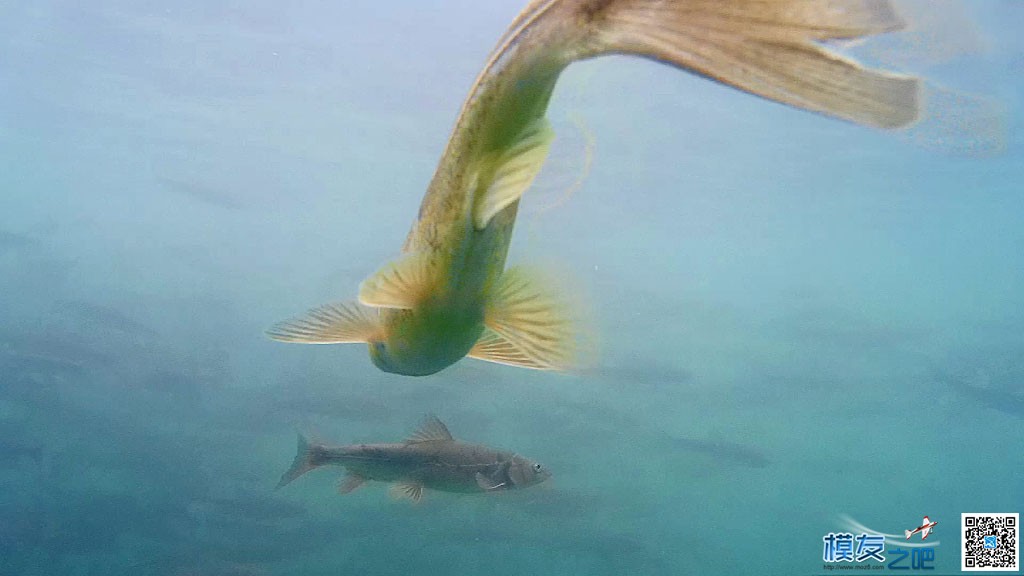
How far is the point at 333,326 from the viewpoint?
198 cm

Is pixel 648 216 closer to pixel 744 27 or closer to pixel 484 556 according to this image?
pixel 484 556

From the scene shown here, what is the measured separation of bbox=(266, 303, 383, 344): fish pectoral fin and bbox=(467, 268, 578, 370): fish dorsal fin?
0.41 m

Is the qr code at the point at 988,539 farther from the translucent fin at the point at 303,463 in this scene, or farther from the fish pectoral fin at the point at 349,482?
the translucent fin at the point at 303,463

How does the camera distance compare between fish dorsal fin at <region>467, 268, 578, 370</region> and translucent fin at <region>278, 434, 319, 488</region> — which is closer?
fish dorsal fin at <region>467, 268, 578, 370</region>

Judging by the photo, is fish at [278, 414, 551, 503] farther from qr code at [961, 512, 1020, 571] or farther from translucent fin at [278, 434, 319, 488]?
qr code at [961, 512, 1020, 571]

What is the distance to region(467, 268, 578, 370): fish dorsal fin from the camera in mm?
1602

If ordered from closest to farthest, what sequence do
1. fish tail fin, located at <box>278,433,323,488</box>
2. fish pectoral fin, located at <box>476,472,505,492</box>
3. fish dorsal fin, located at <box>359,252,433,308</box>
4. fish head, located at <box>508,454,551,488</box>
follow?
fish dorsal fin, located at <box>359,252,433,308</box>
fish pectoral fin, located at <box>476,472,505,492</box>
fish head, located at <box>508,454,551,488</box>
fish tail fin, located at <box>278,433,323,488</box>

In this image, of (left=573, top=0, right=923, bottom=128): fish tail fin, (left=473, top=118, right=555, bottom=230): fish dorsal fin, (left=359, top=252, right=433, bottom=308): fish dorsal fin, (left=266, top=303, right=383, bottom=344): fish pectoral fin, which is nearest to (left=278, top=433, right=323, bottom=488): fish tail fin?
(left=266, top=303, right=383, bottom=344): fish pectoral fin

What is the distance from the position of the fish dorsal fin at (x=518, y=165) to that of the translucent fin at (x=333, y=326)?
78 centimetres

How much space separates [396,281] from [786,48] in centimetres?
89

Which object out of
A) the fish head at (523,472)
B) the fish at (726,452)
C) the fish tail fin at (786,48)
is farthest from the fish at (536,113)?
the fish at (726,452)

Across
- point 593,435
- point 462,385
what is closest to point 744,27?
point 462,385

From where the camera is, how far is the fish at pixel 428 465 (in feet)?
19.2

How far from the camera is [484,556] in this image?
14.2m
